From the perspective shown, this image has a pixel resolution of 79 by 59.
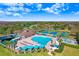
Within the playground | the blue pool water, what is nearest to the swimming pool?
the playground

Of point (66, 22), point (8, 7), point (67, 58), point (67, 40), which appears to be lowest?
point (67, 58)

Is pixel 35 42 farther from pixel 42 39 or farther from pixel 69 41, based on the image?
pixel 69 41

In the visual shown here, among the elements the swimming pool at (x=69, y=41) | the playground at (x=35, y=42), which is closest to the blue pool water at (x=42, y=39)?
the playground at (x=35, y=42)

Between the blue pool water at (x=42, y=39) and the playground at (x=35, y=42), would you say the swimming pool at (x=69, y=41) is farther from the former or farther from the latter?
the blue pool water at (x=42, y=39)

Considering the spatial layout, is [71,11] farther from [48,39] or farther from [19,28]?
[19,28]

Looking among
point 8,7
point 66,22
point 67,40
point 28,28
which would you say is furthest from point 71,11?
point 8,7

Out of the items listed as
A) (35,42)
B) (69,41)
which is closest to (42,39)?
(35,42)

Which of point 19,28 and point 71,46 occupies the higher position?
point 19,28

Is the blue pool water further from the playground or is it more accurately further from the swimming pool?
the swimming pool
